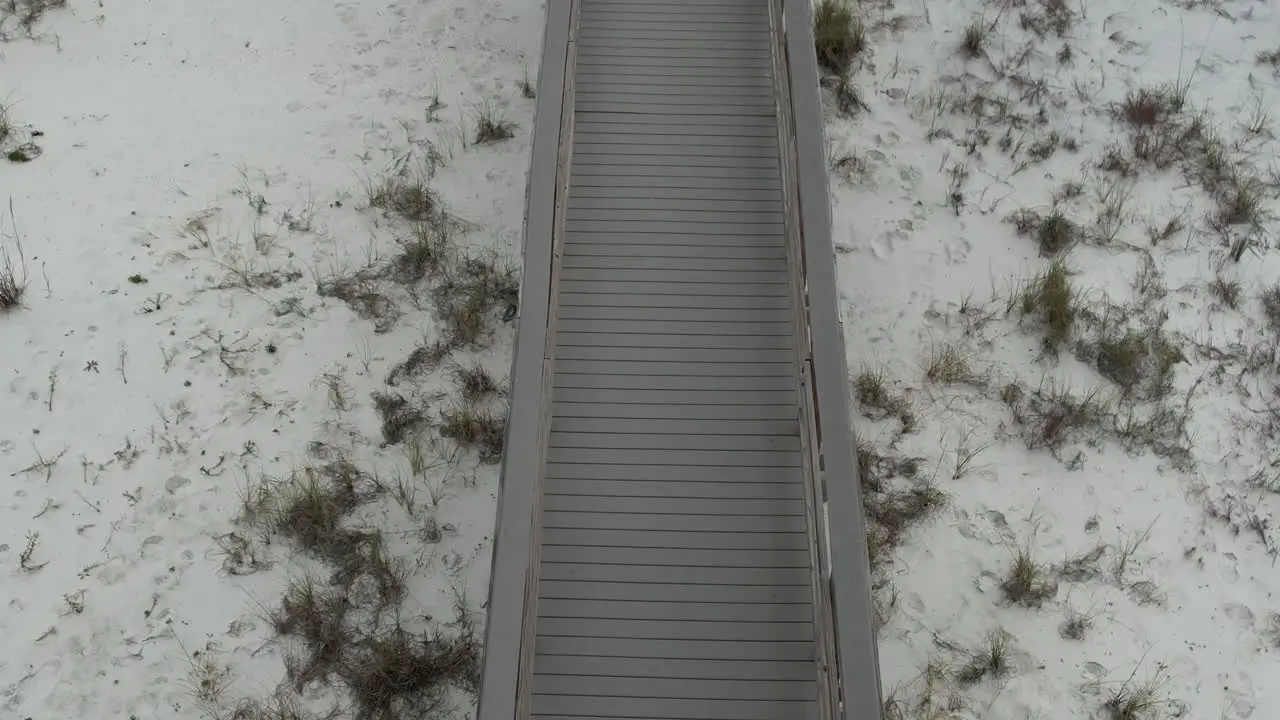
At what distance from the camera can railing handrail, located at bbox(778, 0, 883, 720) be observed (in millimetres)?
5223

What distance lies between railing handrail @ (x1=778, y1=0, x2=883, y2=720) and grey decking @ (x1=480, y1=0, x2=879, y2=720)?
20 mm

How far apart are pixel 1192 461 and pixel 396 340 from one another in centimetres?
605

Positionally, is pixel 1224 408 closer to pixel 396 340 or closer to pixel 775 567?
pixel 775 567

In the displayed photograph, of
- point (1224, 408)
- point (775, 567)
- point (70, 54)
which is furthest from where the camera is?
point (70, 54)

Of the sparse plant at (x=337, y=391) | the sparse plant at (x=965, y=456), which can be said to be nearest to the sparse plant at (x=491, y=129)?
the sparse plant at (x=337, y=391)

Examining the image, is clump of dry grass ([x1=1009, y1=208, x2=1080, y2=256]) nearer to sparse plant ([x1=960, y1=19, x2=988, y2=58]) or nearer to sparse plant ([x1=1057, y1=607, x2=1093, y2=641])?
sparse plant ([x1=960, y1=19, x2=988, y2=58])

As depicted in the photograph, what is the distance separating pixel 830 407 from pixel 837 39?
17.3ft

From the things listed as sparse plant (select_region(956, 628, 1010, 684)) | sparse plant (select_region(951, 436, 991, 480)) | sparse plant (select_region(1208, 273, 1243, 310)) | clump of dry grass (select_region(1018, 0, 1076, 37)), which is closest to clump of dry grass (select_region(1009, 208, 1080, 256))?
sparse plant (select_region(1208, 273, 1243, 310))

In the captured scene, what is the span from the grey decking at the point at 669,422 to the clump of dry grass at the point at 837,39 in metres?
1.64

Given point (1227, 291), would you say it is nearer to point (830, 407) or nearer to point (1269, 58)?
point (1269, 58)

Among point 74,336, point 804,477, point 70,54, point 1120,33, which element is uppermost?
point 1120,33

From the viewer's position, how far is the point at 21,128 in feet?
31.0

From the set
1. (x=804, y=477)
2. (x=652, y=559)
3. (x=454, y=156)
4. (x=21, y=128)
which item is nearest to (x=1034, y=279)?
(x=804, y=477)

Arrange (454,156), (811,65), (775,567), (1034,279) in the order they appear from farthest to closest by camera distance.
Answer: (454,156) < (1034,279) < (811,65) < (775,567)
